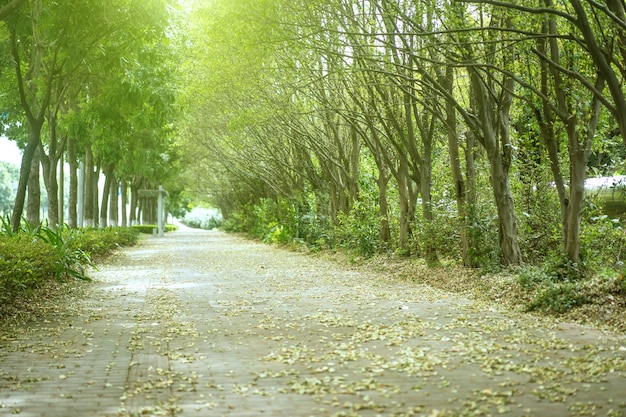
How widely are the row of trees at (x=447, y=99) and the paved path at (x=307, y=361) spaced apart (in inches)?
128

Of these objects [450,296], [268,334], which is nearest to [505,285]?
[450,296]

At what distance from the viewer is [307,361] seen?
23.7 feet

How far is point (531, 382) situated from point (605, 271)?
5291 mm

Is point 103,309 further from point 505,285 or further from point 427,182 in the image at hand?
point 427,182

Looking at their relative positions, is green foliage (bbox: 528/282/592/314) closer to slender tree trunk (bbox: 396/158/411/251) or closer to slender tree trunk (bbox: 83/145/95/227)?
slender tree trunk (bbox: 396/158/411/251)

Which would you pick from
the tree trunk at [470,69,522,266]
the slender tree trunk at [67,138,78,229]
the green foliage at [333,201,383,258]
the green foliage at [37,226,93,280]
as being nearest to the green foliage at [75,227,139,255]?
the slender tree trunk at [67,138,78,229]

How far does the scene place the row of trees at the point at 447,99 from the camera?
11.8 meters

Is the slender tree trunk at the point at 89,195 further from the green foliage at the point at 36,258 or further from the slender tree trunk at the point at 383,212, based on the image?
the slender tree trunk at the point at 383,212

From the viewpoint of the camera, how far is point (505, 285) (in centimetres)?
1248

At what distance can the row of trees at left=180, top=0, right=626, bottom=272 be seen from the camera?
1177cm

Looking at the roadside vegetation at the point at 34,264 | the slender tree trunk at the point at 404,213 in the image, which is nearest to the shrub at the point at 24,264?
the roadside vegetation at the point at 34,264

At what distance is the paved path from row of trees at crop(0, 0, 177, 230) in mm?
5090

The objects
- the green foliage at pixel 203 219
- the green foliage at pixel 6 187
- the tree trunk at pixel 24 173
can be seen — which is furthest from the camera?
the green foliage at pixel 6 187

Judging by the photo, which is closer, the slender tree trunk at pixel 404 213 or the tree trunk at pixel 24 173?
the tree trunk at pixel 24 173
